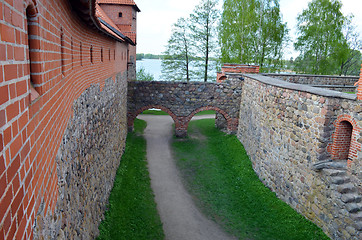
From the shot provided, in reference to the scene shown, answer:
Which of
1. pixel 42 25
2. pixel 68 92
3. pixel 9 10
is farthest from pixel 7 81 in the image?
pixel 68 92

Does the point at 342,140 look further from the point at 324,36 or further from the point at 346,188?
the point at 324,36

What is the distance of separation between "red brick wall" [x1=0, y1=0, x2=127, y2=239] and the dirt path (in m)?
5.62

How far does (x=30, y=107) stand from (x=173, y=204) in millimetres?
8439

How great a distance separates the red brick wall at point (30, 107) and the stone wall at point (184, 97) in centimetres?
1199

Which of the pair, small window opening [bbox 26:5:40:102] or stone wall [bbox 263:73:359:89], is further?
stone wall [bbox 263:73:359:89]

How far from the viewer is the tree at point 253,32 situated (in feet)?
76.5

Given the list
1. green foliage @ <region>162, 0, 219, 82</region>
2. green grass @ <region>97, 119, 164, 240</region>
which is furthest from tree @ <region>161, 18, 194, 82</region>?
green grass @ <region>97, 119, 164, 240</region>

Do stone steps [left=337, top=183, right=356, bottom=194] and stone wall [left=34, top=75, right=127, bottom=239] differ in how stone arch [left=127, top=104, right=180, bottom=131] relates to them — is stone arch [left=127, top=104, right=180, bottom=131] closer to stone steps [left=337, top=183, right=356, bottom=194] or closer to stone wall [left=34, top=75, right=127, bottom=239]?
stone wall [left=34, top=75, right=127, bottom=239]

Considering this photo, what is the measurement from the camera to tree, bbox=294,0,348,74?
75.9ft

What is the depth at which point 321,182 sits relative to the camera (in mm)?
7617

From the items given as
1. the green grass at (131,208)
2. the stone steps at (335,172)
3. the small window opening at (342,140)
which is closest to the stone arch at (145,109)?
the green grass at (131,208)

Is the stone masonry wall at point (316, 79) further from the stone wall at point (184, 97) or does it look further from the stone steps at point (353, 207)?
the stone steps at point (353, 207)

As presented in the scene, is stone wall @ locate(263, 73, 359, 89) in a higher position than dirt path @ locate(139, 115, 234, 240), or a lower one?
higher

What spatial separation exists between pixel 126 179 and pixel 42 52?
888 centimetres
